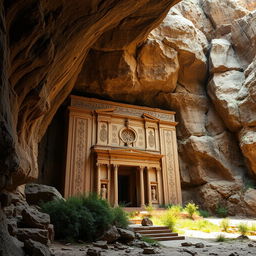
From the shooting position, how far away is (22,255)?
3.46 meters

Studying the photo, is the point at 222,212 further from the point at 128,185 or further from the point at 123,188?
the point at 123,188

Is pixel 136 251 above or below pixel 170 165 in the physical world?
below

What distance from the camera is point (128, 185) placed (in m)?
20.0

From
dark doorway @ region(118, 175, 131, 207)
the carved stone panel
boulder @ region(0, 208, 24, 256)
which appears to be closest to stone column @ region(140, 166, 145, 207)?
dark doorway @ region(118, 175, 131, 207)

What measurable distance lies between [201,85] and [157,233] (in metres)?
16.7

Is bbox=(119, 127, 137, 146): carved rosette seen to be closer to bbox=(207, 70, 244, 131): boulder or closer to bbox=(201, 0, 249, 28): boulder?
bbox=(207, 70, 244, 131): boulder

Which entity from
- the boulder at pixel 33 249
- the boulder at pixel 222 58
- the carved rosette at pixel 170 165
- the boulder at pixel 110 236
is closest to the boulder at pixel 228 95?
the boulder at pixel 222 58

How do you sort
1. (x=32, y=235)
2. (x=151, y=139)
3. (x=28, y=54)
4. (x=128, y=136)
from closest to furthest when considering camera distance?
1. (x=28, y=54)
2. (x=32, y=235)
3. (x=128, y=136)
4. (x=151, y=139)

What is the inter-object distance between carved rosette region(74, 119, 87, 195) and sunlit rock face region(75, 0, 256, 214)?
331 centimetres

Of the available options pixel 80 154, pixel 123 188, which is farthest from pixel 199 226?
pixel 123 188

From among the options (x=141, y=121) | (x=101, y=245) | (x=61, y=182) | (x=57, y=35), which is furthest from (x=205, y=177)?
(x=57, y=35)

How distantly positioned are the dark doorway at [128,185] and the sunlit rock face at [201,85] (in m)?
4.44

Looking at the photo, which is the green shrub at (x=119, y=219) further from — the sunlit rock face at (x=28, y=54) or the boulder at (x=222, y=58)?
the boulder at (x=222, y=58)

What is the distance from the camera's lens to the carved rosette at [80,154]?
15.8 metres
